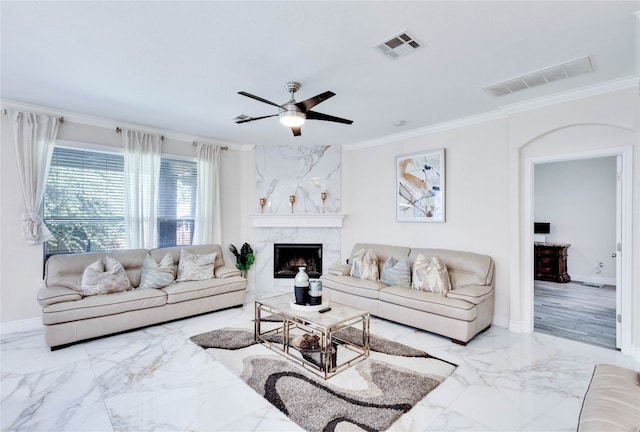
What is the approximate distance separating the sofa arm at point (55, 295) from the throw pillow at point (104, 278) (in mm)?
149

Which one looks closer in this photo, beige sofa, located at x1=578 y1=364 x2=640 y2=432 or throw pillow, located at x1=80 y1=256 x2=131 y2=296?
beige sofa, located at x1=578 y1=364 x2=640 y2=432

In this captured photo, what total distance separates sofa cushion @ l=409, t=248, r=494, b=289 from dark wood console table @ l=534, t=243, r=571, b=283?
359 centimetres

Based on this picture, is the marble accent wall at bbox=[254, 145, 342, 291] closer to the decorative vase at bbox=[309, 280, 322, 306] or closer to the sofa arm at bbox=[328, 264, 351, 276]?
the sofa arm at bbox=[328, 264, 351, 276]

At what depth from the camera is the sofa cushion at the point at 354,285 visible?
428cm

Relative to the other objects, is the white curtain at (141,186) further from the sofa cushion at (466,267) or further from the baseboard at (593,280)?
the baseboard at (593,280)

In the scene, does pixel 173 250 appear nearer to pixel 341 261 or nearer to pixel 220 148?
pixel 220 148

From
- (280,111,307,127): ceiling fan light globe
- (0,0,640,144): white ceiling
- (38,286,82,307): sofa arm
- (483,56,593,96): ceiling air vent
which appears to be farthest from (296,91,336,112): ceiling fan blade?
(38,286,82,307): sofa arm

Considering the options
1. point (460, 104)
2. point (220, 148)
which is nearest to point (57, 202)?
point (220, 148)

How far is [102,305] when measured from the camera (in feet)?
11.5

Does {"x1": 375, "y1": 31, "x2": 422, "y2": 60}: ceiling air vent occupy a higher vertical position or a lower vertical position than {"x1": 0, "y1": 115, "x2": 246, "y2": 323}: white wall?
higher

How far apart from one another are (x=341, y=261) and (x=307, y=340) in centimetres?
286

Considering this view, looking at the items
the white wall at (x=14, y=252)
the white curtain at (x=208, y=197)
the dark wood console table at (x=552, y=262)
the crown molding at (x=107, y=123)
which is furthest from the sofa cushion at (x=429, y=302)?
the white wall at (x=14, y=252)

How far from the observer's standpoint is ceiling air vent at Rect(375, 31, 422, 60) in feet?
7.86

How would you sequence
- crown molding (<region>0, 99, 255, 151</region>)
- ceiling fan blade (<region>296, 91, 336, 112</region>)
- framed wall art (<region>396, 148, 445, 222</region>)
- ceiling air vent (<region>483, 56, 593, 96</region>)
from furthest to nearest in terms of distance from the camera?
framed wall art (<region>396, 148, 445, 222</region>)
crown molding (<region>0, 99, 255, 151</region>)
ceiling air vent (<region>483, 56, 593, 96</region>)
ceiling fan blade (<region>296, 91, 336, 112</region>)
